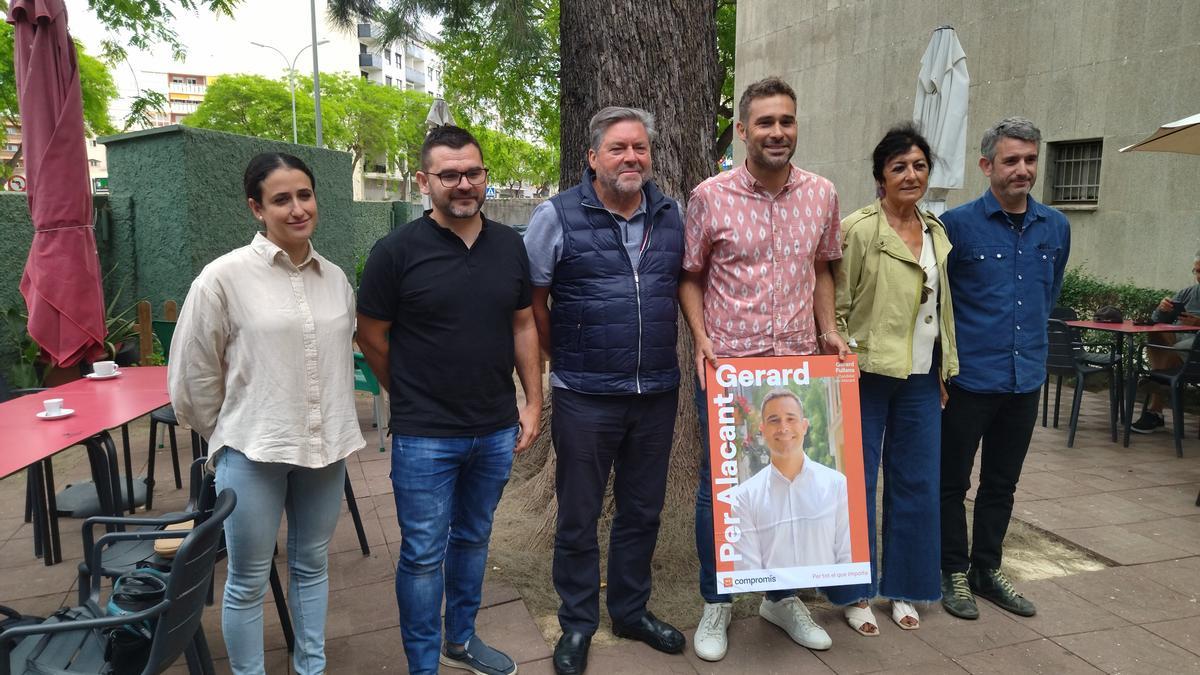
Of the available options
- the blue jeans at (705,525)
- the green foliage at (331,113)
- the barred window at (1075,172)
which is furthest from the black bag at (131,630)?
the green foliage at (331,113)

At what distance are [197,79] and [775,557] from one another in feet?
390

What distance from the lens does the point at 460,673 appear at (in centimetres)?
292

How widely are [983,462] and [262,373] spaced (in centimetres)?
299

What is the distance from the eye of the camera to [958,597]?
3.41m

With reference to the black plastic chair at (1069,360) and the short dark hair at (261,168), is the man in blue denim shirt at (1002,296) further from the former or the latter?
the black plastic chair at (1069,360)

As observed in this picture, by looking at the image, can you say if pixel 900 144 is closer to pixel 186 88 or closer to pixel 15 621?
pixel 15 621

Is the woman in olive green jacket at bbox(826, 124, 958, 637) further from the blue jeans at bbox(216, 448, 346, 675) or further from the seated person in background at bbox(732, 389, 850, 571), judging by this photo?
the blue jeans at bbox(216, 448, 346, 675)

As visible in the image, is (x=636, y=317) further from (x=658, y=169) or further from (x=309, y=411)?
(x=658, y=169)

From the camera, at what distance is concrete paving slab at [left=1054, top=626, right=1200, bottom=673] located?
2.96 m

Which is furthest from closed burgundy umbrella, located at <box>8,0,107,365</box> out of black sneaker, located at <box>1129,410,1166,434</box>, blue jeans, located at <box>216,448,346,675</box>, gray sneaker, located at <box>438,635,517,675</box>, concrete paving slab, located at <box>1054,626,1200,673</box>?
black sneaker, located at <box>1129,410,1166,434</box>

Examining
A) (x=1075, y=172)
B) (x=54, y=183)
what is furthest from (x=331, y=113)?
(x=54, y=183)

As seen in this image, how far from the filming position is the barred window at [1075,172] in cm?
1079

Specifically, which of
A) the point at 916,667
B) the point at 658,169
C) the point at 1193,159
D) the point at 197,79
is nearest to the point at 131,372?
the point at 658,169

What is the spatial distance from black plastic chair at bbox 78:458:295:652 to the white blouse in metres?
0.37
